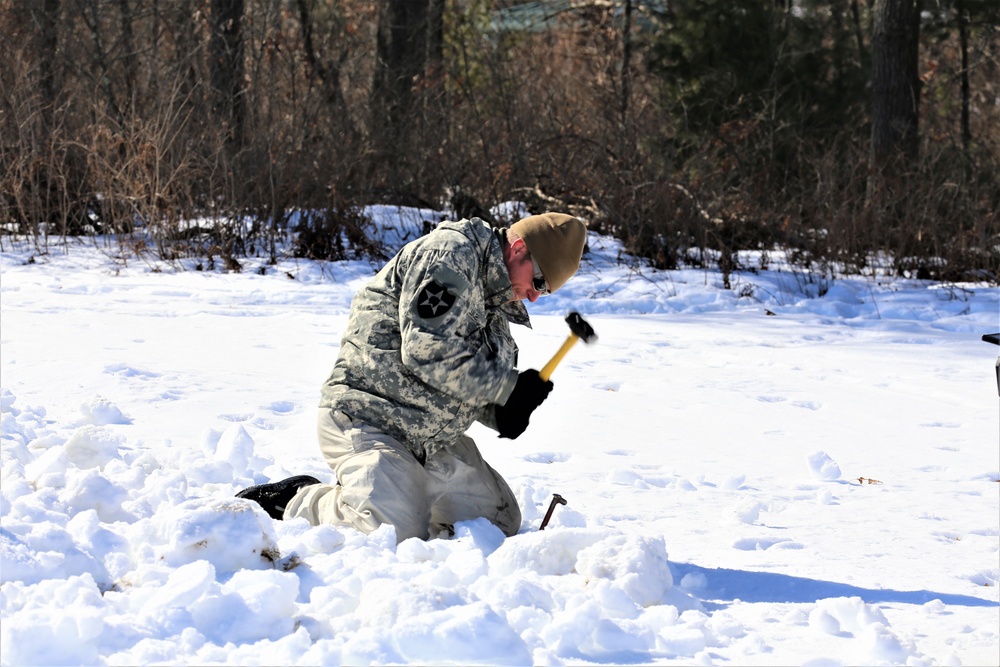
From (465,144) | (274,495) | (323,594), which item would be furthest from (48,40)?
(323,594)

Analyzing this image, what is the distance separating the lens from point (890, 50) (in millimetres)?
12266

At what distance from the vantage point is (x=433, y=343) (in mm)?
3088

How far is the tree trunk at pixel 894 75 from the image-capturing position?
475 inches

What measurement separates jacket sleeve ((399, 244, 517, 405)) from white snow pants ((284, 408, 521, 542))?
267 mm

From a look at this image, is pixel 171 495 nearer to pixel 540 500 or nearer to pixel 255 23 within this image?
pixel 540 500

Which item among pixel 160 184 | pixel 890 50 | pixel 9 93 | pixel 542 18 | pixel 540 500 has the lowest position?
pixel 540 500

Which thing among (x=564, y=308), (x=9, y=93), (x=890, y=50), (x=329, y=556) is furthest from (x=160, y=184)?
(x=890, y=50)

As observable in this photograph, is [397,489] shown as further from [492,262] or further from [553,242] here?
[553,242]

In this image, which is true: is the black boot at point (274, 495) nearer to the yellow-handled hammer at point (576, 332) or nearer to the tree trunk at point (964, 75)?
the yellow-handled hammer at point (576, 332)

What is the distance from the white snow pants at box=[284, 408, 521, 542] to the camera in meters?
3.14

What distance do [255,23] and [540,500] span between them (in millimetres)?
10988

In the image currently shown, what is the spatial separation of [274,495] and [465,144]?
8595 millimetres

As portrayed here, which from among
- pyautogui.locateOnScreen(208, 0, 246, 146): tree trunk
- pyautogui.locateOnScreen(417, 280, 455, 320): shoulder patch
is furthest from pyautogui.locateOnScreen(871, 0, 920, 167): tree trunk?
pyautogui.locateOnScreen(417, 280, 455, 320): shoulder patch

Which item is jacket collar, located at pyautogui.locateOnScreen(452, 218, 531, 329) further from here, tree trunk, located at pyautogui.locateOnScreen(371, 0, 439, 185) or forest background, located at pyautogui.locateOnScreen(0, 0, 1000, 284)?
tree trunk, located at pyautogui.locateOnScreen(371, 0, 439, 185)
